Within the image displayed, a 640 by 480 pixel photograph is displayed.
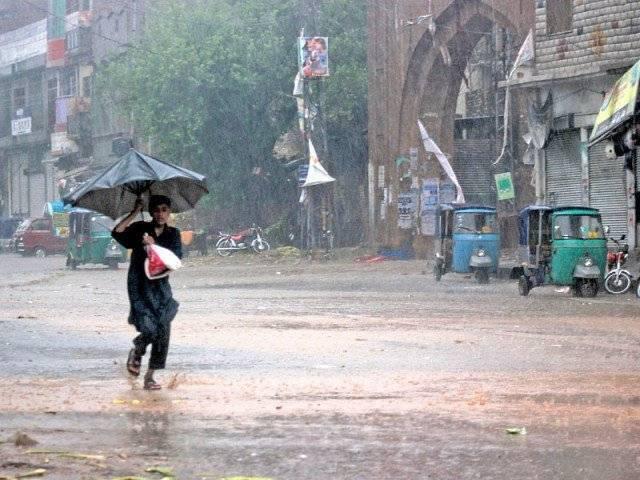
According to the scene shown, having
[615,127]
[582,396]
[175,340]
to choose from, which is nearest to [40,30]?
[615,127]

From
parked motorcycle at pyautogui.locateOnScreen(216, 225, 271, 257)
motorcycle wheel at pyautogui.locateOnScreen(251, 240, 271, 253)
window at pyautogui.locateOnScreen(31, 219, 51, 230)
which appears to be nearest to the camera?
motorcycle wheel at pyautogui.locateOnScreen(251, 240, 271, 253)

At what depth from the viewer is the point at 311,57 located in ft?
126

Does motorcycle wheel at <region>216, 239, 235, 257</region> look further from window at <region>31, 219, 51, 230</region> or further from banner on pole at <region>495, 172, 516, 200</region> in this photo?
window at <region>31, 219, 51, 230</region>

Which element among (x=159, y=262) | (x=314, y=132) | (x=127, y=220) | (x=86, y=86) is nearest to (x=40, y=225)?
(x=86, y=86)

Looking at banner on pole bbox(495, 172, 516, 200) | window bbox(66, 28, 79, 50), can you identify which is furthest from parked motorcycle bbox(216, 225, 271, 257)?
window bbox(66, 28, 79, 50)

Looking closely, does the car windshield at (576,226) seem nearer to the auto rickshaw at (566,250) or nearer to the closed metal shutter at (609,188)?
the auto rickshaw at (566,250)

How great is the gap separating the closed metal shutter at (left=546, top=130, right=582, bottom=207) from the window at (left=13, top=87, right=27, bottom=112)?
4559cm

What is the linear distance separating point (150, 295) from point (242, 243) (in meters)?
34.6

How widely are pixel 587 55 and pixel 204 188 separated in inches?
841

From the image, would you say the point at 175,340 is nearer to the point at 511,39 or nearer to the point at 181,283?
the point at 181,283

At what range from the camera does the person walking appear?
34.6 feet

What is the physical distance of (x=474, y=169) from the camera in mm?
41906

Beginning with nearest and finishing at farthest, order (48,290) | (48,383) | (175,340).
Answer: (48,383)
(175,340)
(48,290)

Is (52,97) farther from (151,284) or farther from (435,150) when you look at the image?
(151,284)
